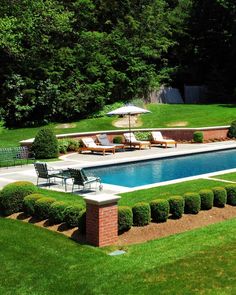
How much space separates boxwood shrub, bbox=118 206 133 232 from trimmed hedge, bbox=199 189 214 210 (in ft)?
8.71

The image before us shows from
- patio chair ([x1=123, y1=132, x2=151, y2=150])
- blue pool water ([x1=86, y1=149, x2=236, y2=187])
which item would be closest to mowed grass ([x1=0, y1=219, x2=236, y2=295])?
blue pool water ([x1=86, y1=149, x2=236, y2=187])

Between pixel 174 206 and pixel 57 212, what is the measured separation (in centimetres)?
291

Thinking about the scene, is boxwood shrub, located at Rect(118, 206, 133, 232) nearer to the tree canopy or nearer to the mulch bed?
the mulch bed

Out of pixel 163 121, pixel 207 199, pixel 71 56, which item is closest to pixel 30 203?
pixel 207 199

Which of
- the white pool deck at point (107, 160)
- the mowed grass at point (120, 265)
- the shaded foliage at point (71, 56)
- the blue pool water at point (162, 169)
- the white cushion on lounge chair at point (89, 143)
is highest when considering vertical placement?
the shaded foliage at point (71, 56)

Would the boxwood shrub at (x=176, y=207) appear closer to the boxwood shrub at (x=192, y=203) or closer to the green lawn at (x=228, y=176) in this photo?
the boxwood shrub at (x=192, y=203)

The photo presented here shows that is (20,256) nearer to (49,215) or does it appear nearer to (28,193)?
(49,215)

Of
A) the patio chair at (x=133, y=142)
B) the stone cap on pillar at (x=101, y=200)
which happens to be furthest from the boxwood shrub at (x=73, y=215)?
the patio chair at (x=133, y=142)

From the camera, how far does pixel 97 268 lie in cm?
856

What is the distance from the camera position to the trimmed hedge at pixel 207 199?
12.6 metres

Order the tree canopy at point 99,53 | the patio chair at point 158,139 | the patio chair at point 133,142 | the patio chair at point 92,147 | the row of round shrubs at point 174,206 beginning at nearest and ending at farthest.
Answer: the row of round shrubs at point 174,206 < the patio chair at point 92,147 < the patio chair at point 133,142 < the patio chair at point 158,139 < the tree canopy at point 99,53

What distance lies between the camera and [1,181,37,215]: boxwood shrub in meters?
12.5

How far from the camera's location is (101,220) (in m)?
9.84

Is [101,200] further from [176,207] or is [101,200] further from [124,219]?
[176,207]
